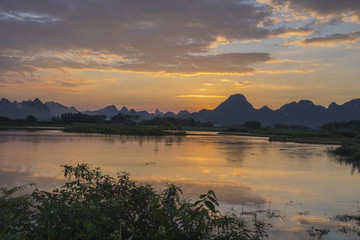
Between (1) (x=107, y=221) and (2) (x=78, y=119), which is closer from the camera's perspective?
(1) (x=107, y=221)

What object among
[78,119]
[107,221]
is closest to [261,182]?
[107,221]

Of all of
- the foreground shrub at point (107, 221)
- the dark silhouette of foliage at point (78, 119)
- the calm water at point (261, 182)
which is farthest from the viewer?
the dark silhouette of foliage at point (78, 119)

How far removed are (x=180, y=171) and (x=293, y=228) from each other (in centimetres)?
1105

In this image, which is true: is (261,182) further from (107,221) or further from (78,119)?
(78,119)

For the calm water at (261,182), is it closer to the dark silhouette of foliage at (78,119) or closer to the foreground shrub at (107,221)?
the foreground shrub at (107,221)

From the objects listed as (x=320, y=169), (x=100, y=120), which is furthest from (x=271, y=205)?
(x=100, y=120)

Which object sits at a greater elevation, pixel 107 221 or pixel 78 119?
pixel 78 119


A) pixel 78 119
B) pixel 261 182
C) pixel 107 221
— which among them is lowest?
pixel 261 182

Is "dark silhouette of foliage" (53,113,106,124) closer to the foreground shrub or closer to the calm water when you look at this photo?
the calm water

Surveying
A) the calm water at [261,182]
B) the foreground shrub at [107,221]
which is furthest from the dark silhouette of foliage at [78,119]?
the foreground shrub at [107,221]

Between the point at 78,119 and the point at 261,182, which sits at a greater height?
the point at 78,119

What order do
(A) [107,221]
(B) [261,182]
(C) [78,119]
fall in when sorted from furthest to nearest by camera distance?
(C) [78,119] < (B) [261,182] < (A) [107,221]

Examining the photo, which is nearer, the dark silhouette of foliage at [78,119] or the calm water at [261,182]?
the calm water at [261,182]

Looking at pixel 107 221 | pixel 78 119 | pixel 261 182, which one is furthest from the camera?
pixel 78 119
